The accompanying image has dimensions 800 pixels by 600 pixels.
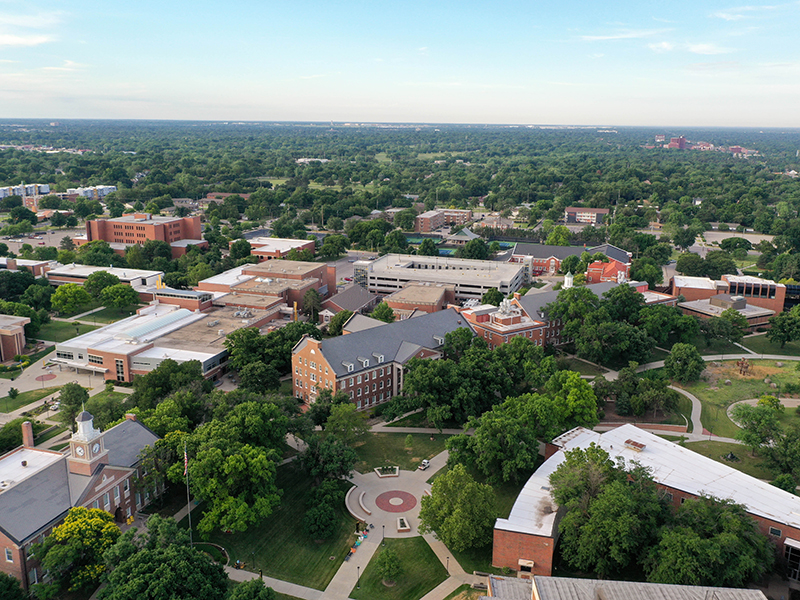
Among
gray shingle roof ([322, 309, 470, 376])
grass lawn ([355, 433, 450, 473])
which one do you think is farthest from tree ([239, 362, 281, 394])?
grass lawn ([355, 433, 450, 473])

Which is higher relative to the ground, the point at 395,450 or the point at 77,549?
the point at 77,549

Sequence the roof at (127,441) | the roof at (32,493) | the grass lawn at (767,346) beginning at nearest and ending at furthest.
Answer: the roof at (32,493) < the roof at (127,441) < the grass lawn at (767,346)

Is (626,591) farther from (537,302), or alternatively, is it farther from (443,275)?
(443,275)

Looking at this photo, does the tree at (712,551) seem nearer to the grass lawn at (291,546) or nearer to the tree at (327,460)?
the grass lawn at (291,546)

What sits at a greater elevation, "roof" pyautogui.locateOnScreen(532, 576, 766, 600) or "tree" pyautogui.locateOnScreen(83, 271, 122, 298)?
"tree" pyautogui.locateOnScreen(83, 271, 122, 298)

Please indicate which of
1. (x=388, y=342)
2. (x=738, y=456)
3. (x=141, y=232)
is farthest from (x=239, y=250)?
(x=738, y=456)

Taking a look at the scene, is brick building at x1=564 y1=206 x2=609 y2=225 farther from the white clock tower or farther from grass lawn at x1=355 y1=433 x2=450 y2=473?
the white clock tower

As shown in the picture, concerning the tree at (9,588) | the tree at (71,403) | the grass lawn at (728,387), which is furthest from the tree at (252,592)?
the grass lawn at (728,387)
